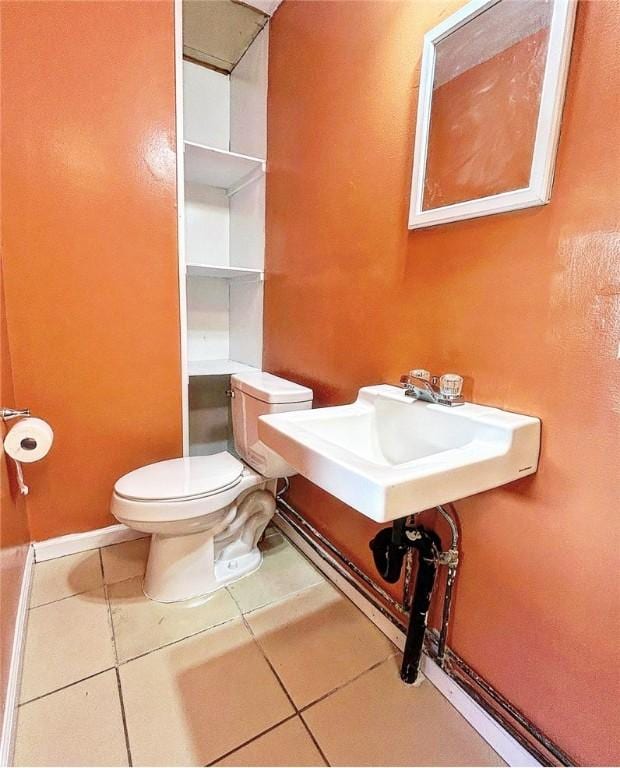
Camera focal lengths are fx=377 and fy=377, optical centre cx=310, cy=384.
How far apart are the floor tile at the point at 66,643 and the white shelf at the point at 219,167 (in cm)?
188

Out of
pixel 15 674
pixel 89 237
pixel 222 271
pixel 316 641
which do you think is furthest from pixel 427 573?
pixel 89 237

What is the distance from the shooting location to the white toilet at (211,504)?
4.23 ft

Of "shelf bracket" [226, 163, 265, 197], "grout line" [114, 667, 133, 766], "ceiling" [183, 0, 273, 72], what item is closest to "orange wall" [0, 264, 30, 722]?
"grout line" [114, 667, 133, 766]

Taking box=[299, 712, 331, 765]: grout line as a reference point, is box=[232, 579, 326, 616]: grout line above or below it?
above

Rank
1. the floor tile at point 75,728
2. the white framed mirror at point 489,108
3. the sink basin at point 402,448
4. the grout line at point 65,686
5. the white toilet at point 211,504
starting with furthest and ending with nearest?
the white toilet at point 211,504 → the grout line at point 65,686 → the floor tile at point 75,728 → the white framed mirror at point 489,108 → the sink basin at point 402,448

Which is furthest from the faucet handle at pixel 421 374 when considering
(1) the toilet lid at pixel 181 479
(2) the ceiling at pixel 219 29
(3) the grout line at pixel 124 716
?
(2) the ceiling at pixel 219 29

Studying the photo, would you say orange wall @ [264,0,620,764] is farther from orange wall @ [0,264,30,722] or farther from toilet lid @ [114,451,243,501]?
orange wall @ [0,264,30,722]

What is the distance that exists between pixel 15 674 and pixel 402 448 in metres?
1.26

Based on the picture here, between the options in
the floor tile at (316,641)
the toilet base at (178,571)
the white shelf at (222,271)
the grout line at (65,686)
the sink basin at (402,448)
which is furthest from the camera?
the white shelf at (222,271)

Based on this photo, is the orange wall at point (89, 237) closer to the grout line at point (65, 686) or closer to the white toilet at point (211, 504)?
the white toilet at point (211, 504)

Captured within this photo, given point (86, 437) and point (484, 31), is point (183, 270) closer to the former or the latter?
point (86, 437)

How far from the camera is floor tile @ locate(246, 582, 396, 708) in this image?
1.14 meters

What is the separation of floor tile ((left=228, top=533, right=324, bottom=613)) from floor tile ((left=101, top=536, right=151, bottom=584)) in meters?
0.43

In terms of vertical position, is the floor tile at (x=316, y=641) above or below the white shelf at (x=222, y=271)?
below
